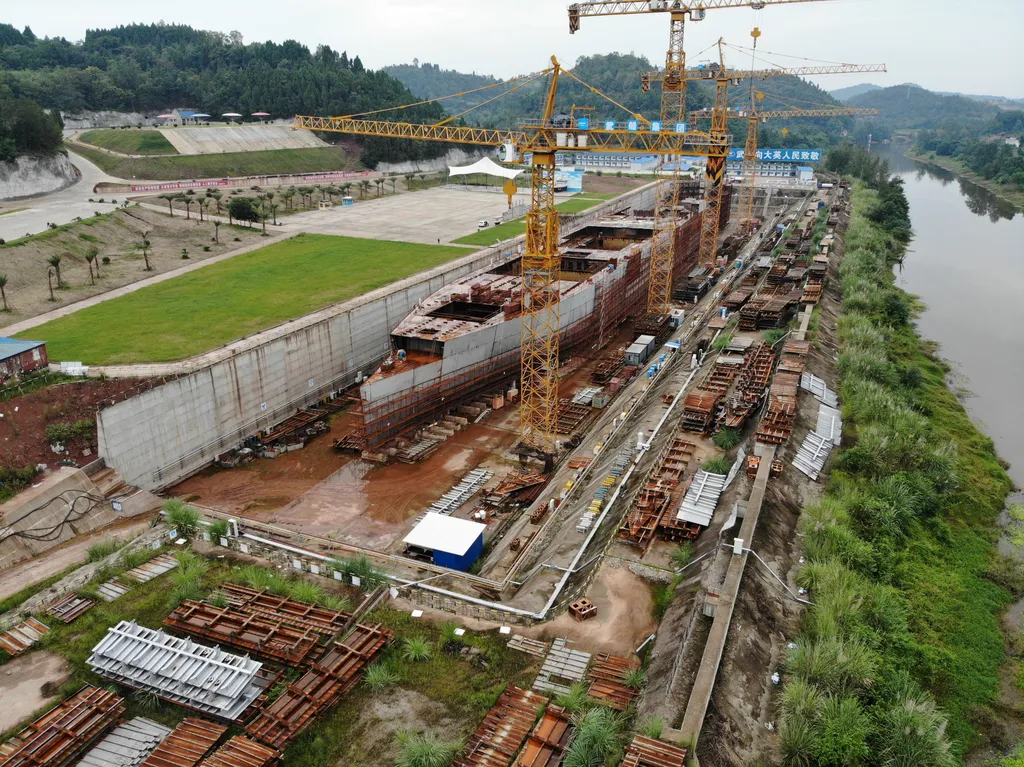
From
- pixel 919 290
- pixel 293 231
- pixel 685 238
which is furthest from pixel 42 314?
pixel 919 290

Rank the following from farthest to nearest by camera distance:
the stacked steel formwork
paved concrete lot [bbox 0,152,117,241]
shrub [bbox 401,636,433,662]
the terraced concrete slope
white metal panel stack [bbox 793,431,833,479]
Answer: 1. the terraced concrete slope
2. paved concrete lot [bbox 0,152,117,241]
3. white metal panel stack [bbox 793,431,833,479]
4. the stacked steel formwork
5. shrub [bbox 401,636,433,662]

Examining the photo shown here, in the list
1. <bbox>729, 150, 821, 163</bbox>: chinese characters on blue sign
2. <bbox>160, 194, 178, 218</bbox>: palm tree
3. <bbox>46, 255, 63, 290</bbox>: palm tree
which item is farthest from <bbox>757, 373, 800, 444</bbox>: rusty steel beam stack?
<bbox>729, 150, 821, 163</bbox>: chinese characters on blue sign

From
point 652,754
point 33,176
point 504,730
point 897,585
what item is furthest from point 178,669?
point 33,176

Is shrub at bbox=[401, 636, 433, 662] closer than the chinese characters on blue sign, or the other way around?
shrub at bbox=[401, 636, 433, 662]

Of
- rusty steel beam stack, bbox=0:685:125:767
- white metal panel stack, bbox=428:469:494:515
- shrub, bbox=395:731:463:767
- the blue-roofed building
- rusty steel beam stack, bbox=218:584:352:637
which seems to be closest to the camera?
shrub, bbox=395:731:463:767

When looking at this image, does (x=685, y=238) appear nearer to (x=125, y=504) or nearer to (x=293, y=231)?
(x=293, y=231)

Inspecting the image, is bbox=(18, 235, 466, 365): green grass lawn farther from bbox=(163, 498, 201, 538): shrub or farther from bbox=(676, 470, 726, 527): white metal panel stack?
bbox=(676, 470, 726, 527): white metal panel stack
